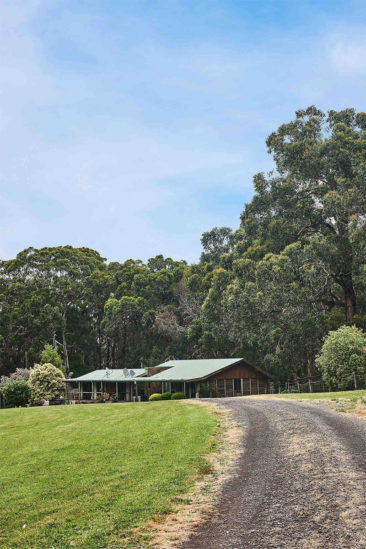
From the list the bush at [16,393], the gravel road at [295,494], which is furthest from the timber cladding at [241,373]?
the gravel road at [295,494]

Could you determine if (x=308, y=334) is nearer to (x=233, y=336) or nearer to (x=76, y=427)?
(x=233, y=336)

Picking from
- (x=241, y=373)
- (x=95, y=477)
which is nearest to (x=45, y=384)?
(x=241, y=373)

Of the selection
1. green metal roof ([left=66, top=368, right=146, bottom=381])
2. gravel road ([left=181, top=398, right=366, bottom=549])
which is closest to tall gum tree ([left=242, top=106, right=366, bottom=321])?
green metal roof ([left=66, top=368, right=146, bottom=381])

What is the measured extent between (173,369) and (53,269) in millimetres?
33090

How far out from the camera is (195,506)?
9.24m

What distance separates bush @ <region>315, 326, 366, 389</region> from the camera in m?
33.6

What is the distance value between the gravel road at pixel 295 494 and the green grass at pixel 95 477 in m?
1.39

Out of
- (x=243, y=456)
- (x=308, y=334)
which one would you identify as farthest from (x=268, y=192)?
(x=243, y=456)

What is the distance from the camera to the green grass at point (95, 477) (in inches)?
337

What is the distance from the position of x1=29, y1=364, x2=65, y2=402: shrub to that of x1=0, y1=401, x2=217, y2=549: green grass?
25.0 metres

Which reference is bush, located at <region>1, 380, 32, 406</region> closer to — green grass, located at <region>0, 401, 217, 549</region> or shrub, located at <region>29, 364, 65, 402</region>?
shrub, located at <region>29, 364, 65, 402</region>

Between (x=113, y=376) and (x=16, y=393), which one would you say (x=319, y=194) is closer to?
(x=113, y=376)

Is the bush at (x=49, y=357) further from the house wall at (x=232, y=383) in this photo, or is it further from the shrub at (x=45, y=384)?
the house wall at (x=232, y=383)

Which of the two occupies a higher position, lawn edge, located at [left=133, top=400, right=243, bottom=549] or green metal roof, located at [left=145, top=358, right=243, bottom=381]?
green metal roof, located at [left=145, top=358, right=243, bottom=381]
